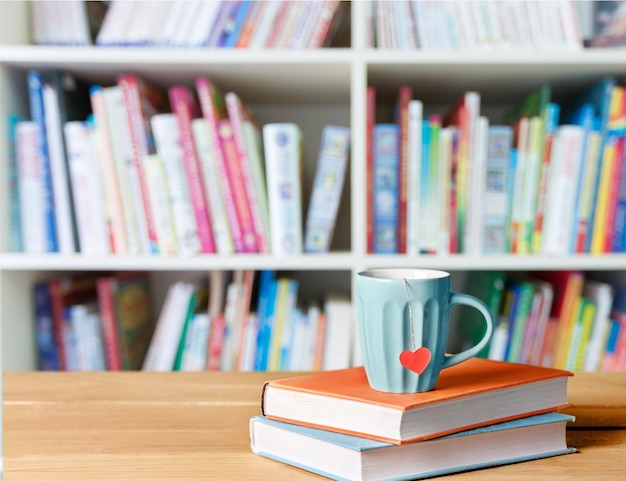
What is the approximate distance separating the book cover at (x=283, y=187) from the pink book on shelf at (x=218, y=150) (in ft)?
0.24

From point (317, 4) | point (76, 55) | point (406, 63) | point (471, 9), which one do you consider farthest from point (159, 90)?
point (471, 9)

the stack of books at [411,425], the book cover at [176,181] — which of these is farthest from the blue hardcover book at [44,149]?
the stack of books at [411,425]

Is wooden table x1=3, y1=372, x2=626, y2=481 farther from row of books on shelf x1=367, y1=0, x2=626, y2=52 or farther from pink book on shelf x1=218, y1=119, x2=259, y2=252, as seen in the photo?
row of books on shelf x1=367, y1=0, x2=626, y2=52

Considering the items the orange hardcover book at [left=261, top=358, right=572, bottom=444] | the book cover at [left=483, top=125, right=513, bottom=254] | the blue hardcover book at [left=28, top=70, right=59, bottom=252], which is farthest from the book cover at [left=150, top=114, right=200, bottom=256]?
the orange hardcover book at [left=261, top=358, right=572, bottom=444]

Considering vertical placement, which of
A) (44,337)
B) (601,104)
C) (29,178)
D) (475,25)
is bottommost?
(44,337)

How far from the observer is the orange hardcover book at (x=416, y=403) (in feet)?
1.34

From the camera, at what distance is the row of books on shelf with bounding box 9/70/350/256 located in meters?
1.13

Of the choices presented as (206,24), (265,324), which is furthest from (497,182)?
(206,24)

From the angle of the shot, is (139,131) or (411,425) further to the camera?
(139,131)

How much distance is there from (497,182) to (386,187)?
8.9 inches

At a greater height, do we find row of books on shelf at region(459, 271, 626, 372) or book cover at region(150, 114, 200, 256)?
book cover at region(150, 114, 200, 256)

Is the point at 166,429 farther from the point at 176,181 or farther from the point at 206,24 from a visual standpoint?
the point at 206,24

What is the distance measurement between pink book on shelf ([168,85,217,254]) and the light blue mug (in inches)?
29.0

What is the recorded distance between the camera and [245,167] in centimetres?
114
